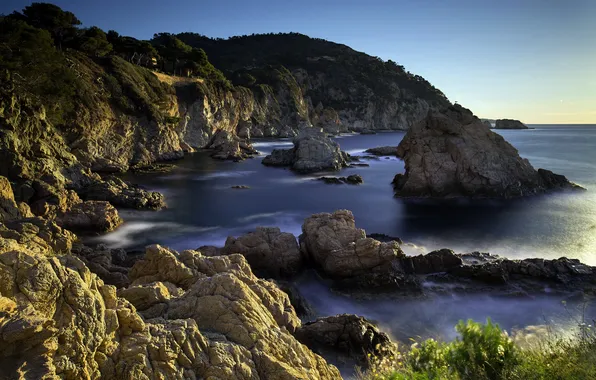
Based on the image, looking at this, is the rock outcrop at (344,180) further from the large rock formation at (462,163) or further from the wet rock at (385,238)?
the wet rock at (385,238)

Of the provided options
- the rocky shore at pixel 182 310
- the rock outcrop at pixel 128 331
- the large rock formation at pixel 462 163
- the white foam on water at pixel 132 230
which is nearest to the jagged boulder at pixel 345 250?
the rocky shore at pixel 182 310

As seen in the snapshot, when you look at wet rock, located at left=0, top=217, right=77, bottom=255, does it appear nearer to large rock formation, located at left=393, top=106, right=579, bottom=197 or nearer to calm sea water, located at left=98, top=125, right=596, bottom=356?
calm sea water, located at left=98, top=125, right=596, bottom=356

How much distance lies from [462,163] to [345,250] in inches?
828

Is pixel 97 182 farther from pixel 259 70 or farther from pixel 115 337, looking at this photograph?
pixel 259 70

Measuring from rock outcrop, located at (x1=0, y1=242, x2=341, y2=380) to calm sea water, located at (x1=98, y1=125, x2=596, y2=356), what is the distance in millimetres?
7717

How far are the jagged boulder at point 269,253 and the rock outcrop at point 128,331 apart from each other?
28.2 feet

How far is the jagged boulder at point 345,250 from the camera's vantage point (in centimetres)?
1590

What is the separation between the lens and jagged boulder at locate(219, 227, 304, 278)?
16297mm

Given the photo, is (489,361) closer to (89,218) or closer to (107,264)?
(107,264)

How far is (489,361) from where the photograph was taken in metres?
5.42

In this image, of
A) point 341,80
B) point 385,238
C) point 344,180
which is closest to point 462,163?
point 344,180

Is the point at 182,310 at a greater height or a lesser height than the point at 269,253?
greater

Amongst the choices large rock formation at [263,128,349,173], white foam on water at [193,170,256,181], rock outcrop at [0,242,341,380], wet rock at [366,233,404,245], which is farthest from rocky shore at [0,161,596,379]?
large rock formation at [263,128,349,173]

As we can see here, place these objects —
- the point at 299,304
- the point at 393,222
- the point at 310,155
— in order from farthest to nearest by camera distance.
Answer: the point at 310,155 < the point at 393,222 < the point at 299,304
